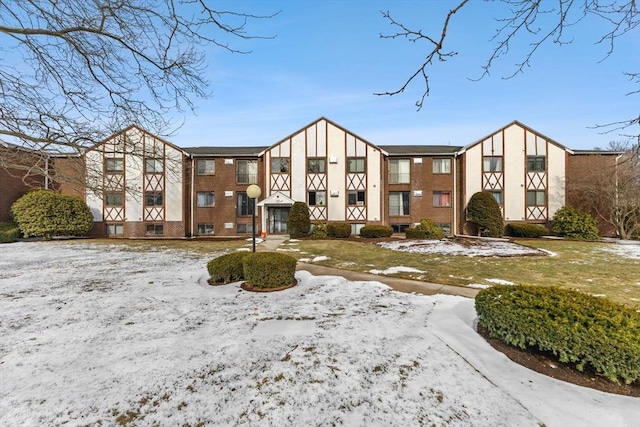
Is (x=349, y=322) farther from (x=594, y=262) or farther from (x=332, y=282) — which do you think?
(x=594, y=262)

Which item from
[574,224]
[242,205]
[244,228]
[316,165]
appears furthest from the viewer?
[242,205]

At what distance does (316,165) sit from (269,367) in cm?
1954

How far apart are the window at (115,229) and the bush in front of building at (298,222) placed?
13236mm

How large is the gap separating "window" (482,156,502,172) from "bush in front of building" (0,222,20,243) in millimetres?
32205

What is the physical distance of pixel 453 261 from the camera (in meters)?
10.8

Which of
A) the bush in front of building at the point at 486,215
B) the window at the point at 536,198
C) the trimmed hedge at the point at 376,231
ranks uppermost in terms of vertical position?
the window at the point at 536,198

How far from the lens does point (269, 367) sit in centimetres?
334

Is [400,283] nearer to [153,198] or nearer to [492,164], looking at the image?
[492,164]

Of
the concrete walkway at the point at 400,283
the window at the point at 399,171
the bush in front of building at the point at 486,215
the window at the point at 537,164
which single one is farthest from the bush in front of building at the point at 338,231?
the window at the point at 537,164

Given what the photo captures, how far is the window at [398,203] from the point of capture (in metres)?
22.7

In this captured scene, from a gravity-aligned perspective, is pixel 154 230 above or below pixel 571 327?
below

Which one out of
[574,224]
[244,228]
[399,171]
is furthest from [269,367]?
[574,224]

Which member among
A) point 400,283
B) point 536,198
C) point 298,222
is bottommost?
point 400,283

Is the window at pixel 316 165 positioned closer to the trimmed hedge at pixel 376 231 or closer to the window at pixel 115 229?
the trimmed hedge at pixel 376 231
